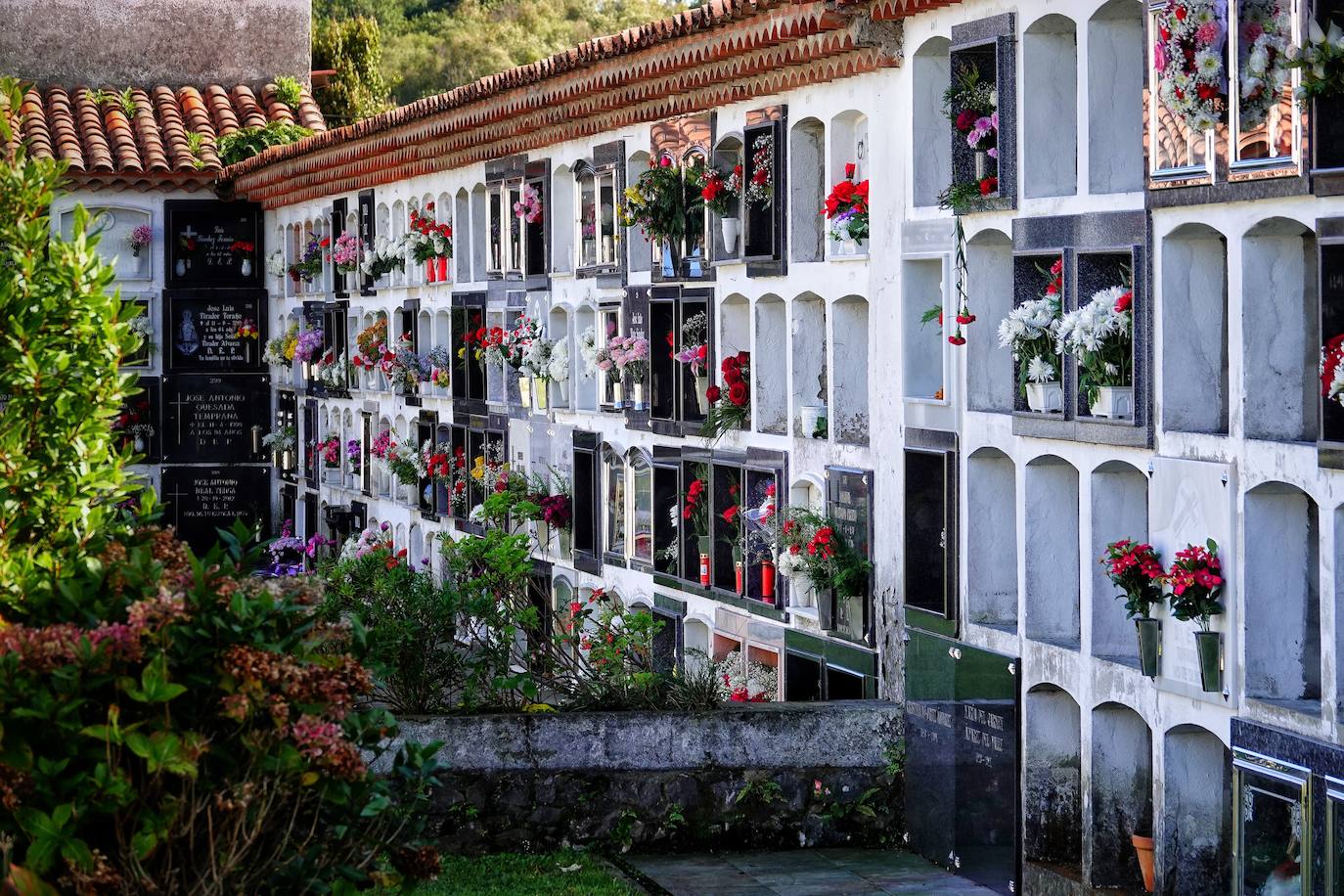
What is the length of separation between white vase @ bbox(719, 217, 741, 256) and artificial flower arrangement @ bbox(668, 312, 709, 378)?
2.35ft

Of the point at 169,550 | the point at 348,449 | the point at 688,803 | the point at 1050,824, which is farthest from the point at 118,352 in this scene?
the point at 348,449

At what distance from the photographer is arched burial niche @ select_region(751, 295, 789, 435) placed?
1545cm

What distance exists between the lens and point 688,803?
11.9 m

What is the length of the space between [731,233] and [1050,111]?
14.5ft

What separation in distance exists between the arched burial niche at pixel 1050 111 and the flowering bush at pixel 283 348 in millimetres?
18350

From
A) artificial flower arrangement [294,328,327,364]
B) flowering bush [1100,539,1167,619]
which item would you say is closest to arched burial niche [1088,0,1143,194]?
flowering bush [1100,539,1167,619]

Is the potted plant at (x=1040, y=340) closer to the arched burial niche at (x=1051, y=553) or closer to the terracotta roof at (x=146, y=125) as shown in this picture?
the arched burial niche at (x=1051, y=553)

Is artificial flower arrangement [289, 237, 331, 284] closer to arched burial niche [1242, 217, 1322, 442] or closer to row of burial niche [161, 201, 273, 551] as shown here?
row of burial niche [161, 201, 273, 551]

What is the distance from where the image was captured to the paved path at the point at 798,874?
36.2 ft

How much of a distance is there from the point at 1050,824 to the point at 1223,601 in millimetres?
2323

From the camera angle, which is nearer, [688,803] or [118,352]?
[118,352]

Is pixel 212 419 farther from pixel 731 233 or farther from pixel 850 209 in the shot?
pixel 850 209

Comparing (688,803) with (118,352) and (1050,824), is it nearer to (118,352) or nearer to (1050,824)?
(1050,824)

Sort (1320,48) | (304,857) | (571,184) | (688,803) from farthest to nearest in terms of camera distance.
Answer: (571,184) → (688,803) → (1320,48) → (304,857)
